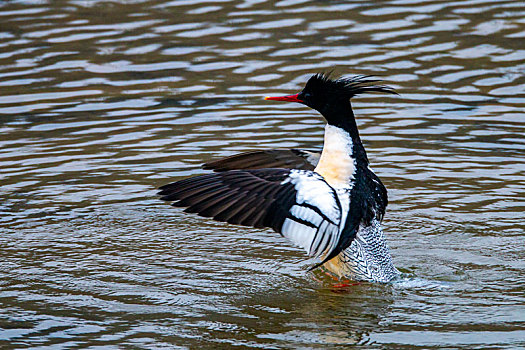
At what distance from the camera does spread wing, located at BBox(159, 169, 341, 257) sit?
7.21 meters

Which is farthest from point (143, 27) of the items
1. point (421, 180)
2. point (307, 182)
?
point (307, 182)

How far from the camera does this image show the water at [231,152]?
714 centimetres

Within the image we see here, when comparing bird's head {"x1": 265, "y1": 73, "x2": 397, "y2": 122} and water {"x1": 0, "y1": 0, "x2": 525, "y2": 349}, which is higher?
bird's head {"x1": 265, "y1": 73, "x2": 397, "y2": 122}

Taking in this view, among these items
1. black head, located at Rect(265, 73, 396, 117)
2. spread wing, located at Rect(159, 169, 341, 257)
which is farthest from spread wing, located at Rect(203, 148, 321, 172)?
spread wing, located at Rect(159, 169, 341, 257)

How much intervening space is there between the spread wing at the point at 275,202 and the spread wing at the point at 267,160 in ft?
3.51

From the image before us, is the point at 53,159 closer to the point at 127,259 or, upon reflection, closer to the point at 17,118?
the point at 17,118

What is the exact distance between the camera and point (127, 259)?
828 cm

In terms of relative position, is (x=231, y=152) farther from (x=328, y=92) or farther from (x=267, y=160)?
(x=328, y=92)

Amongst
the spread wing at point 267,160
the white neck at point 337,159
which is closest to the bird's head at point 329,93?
the white neck at point 337,159

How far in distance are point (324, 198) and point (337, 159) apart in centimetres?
56

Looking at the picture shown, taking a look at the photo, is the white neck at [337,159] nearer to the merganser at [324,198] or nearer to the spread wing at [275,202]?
the merganser at [324,198]

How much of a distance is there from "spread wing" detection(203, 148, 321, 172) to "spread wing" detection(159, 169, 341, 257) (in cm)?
107

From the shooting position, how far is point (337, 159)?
779cm

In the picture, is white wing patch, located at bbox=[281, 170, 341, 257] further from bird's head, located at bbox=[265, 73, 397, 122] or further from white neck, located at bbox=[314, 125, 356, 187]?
bird's head, located at bbox=[265, 73, 397, 122]
